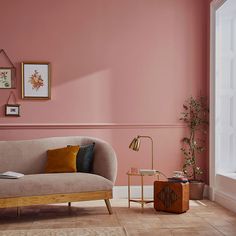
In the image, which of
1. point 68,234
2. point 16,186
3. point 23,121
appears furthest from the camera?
point 23,121

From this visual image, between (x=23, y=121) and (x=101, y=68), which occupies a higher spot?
(x=101, y=68)

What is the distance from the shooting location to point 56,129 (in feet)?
17.4

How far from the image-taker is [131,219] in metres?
4.16

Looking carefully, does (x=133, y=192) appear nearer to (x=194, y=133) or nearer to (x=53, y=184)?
(x=194, y=133)

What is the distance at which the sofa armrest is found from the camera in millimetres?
4480

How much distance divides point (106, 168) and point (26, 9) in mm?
2212

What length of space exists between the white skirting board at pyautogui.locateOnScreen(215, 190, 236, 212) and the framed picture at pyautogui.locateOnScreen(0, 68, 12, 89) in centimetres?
274

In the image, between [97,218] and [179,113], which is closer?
[97,218]

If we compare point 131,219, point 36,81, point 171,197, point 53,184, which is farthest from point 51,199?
point 36,81

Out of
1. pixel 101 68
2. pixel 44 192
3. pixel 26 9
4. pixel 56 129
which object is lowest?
pixel 44 192

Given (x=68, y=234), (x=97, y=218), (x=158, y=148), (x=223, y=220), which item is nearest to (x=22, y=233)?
(x=68, y=234)

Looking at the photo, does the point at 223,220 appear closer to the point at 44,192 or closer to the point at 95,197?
the point at 95,197

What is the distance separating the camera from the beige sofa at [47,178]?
13.1 feet

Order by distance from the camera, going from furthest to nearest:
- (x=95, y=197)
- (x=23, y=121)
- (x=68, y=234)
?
(x=23, y=121) < (x=95, y=197) < (x=68, y=234)
